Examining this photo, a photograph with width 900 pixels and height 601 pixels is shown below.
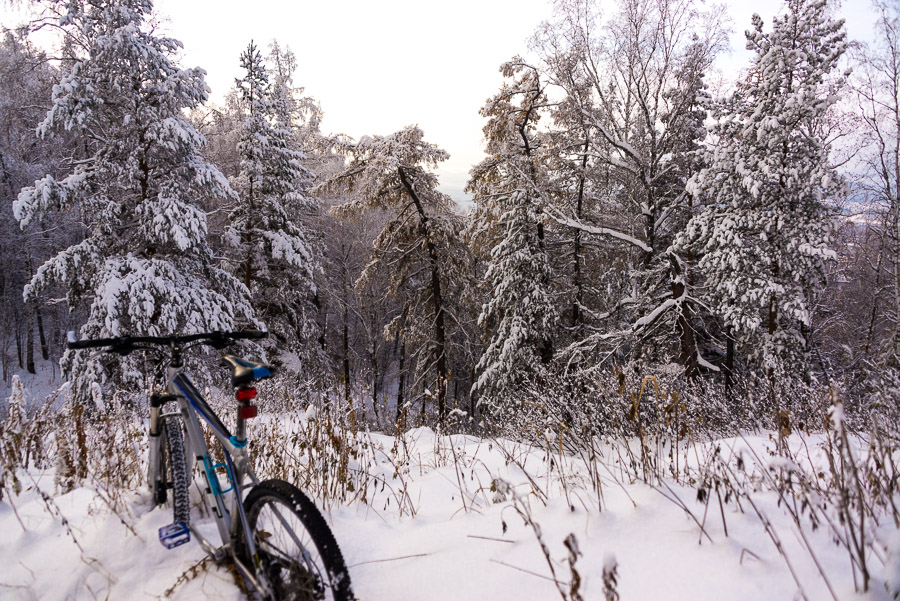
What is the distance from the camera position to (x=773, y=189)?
475 inches

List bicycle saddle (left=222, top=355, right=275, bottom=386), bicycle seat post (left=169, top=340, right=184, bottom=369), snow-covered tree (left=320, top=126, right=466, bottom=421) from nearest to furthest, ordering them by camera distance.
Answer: bicycle saddle (left=222, top=355, right=275, bottom=386)
bicycle seat post (left=169, top=340, right=184, bottom=369)
snow-covered tree (left=320, top=126, right=466, bottom=421)

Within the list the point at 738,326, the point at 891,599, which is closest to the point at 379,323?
the point at 738,326

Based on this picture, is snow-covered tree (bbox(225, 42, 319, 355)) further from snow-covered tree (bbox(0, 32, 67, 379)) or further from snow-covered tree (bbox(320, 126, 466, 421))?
snow-covered tree (bbox(0, 32, 67, 379))

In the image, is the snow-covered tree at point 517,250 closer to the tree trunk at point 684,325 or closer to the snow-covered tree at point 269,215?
the tree trunk at point 684,325

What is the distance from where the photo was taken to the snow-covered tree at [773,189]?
1119 centimetres

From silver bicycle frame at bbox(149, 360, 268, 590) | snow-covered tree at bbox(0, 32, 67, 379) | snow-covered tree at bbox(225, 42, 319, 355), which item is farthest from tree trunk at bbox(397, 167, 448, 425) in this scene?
snow-covered tree at bbox(0, 32, 67, 379)

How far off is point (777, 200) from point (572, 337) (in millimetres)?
7591

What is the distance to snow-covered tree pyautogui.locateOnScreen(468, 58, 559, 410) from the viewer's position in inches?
564

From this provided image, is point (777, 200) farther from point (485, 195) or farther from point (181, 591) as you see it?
point (181, 591)

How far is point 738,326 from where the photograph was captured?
11.9m

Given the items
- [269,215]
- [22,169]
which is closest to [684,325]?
[269,215]

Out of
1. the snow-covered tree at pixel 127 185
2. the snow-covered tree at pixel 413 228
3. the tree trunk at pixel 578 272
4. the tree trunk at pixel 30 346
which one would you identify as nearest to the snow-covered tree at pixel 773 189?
the tree trunk at pixel 578 272

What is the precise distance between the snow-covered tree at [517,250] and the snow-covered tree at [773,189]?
14.9 feet

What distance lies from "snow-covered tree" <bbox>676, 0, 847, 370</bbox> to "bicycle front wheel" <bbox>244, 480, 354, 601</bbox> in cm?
1279
